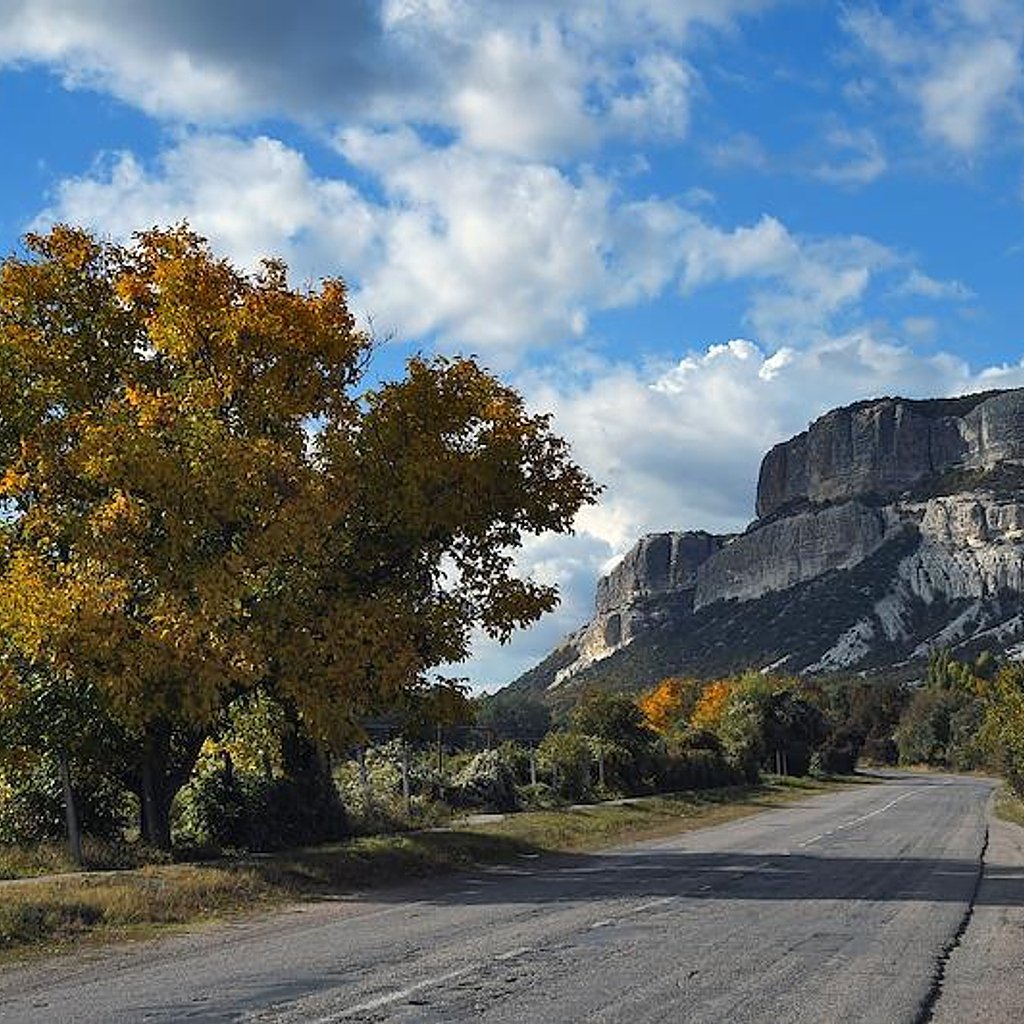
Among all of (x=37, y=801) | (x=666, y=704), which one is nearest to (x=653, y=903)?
(x=37, y=801)

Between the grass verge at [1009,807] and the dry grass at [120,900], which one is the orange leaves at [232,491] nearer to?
the dry grass at [120,900]

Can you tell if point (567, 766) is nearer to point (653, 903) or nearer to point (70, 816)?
point (70, 816)

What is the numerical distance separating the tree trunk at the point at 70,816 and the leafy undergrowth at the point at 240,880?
0.24 m

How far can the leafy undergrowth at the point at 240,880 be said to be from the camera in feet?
44.3

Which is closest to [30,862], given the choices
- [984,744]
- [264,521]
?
[264,521]

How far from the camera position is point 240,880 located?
16656 millimetres

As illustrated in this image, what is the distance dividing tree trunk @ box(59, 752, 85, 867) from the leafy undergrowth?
24 centimetres

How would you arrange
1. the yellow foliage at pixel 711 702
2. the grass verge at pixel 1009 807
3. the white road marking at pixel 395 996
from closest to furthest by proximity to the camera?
the white road marking at pixel 395 996, the grass verge at pixel 1009 807, the yellow foliage at pixel 711 702

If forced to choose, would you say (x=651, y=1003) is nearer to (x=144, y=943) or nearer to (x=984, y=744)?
(x=144, y=943)

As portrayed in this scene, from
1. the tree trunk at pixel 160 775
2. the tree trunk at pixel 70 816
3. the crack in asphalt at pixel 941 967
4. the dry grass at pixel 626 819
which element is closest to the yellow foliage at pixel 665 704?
the dry grass at pixel 626 819

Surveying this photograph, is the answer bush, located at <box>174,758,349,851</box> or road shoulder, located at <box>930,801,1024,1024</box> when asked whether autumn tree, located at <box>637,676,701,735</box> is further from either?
road shoulder, located at <box>930,801,1024,1024</box>

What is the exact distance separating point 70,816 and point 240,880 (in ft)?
11.6

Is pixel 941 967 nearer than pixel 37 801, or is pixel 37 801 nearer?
pixel 941 967

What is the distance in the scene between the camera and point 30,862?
60.3 ft
